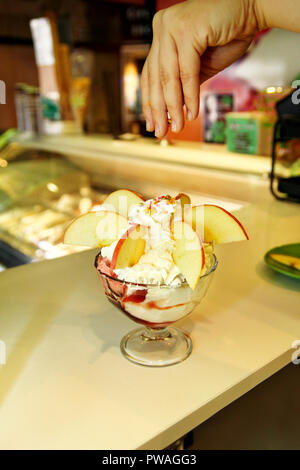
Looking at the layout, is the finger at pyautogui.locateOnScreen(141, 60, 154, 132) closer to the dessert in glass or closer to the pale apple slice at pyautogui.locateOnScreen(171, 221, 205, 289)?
the dessert in glass

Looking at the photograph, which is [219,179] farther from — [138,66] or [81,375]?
[138,66]

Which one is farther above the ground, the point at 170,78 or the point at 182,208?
the point at 170,78

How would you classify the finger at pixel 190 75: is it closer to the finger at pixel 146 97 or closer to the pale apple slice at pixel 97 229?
the finger at pixel 146 97

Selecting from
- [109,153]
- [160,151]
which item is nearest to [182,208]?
[160,151]

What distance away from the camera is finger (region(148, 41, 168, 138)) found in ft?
3.12

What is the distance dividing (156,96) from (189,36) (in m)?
0.14

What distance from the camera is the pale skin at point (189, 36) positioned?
912mm

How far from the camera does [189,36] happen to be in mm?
911

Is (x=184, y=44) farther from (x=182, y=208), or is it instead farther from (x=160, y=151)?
(x=160, y=151)

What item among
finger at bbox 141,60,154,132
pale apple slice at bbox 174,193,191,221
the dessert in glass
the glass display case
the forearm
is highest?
the forearm

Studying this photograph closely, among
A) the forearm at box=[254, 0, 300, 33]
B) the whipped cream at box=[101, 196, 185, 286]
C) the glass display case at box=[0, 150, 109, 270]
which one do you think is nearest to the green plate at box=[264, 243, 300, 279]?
the whipped cream at box=[101, 196, 185, 286]

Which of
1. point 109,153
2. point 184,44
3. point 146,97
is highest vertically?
point 184,44

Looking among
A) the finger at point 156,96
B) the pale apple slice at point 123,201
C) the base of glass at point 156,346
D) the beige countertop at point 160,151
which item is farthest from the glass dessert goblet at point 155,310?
the beige countertop at point 160,151

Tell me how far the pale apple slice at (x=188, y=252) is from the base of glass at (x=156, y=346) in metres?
0.19
